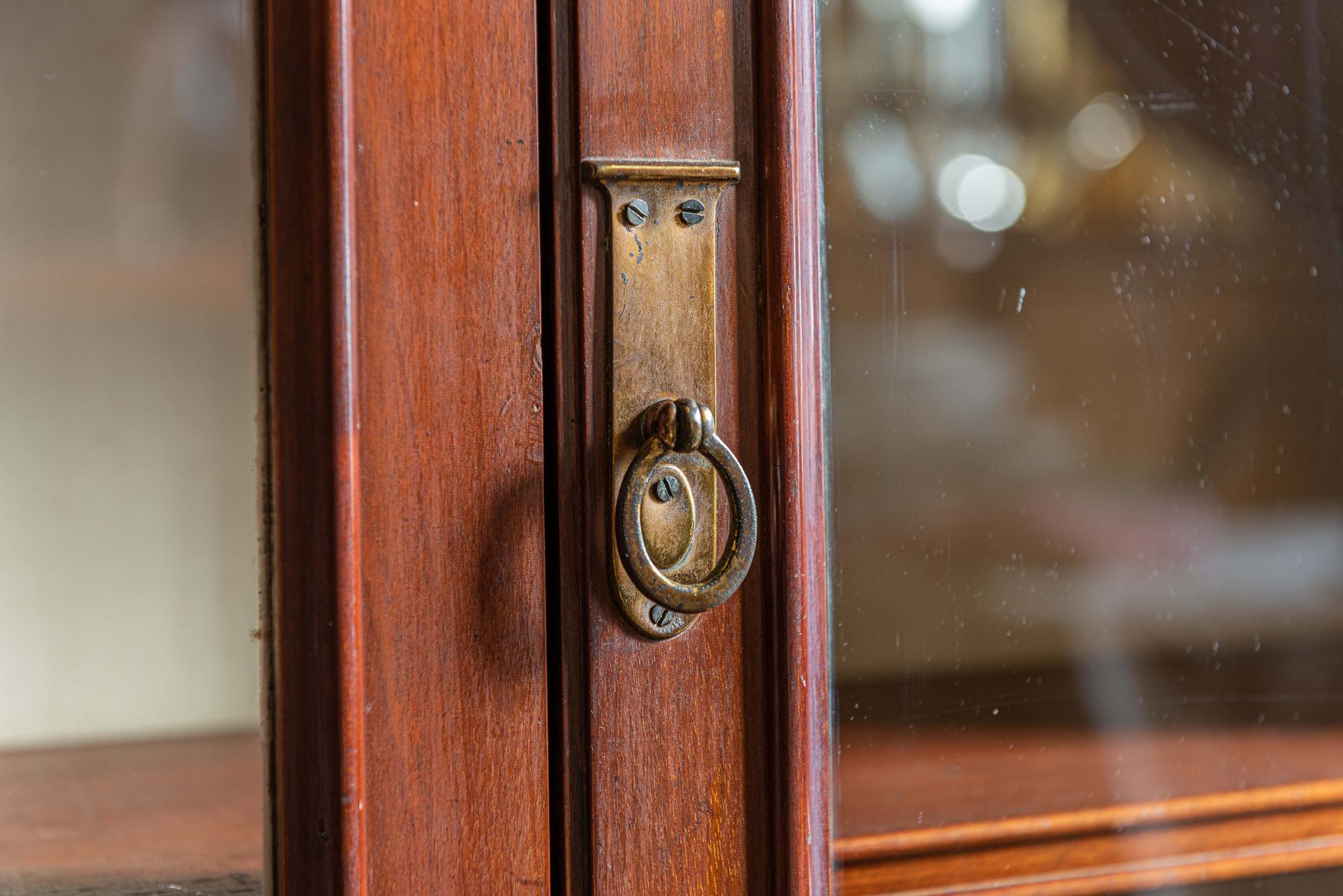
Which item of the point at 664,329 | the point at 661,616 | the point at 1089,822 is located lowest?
the point at 1089,822

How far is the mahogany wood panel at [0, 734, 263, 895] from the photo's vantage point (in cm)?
32

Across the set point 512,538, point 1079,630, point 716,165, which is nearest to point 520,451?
point 512,538

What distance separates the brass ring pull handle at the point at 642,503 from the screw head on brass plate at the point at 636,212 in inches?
2.8

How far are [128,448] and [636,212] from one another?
0.20m

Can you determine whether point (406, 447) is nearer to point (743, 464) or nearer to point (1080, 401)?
point (743, 464)

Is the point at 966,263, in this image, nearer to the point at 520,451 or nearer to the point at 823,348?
the point at 823,348

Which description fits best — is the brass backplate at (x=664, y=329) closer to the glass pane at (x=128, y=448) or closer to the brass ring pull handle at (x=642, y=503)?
the brass ring pull handle at (x=642, y=503)

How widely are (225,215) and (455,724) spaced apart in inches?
7.9

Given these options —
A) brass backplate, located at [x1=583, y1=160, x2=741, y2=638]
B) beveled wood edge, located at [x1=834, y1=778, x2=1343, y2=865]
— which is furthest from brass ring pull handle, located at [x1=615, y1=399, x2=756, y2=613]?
beveled wood edge, located at [x1=834, y1=778, x2=1343, y2=865]

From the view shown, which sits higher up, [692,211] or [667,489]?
[692,211]

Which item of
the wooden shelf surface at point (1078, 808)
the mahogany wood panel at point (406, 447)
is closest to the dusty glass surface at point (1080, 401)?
the wooden shelf surface at point (1078, 808)

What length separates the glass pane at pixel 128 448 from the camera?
1.06ft

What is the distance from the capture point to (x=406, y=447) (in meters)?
0.33

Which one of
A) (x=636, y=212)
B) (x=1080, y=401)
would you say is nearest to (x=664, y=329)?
(x=636, y=212)
